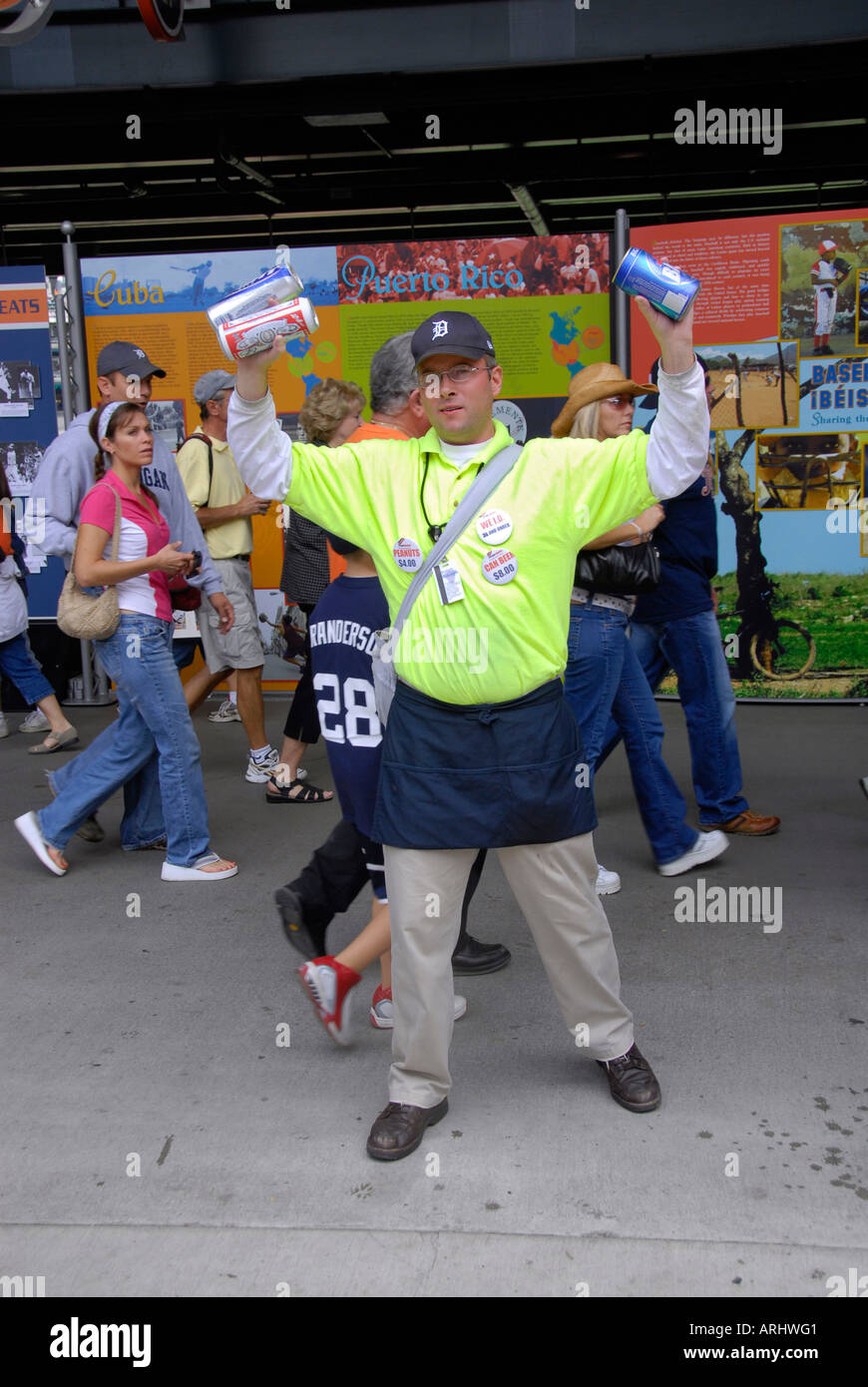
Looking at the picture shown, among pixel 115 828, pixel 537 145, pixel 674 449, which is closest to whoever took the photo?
pixel 674 449

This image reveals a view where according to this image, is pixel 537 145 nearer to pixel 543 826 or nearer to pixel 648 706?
pixel 648 706

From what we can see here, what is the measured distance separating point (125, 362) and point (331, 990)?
A: 9.49 ft

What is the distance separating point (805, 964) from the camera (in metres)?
3.85

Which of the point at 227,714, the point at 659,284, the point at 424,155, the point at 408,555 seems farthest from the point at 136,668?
the point at 424,155

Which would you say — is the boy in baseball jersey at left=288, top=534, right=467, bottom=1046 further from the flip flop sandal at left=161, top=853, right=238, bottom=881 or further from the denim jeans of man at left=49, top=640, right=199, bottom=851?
the denim jeans of man at left=49, top=640, right=199, bottom=851

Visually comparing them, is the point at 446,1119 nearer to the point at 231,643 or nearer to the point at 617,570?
the point at 617,570

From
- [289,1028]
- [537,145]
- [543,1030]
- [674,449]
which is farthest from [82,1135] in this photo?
[537,145]

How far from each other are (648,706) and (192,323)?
184 inches

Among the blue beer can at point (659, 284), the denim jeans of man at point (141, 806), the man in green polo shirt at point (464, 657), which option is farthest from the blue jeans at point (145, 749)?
the blue beer can at point (659, 284)

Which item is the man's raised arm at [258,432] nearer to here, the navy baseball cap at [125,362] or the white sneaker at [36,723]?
the navy baseball cap at [125,362]

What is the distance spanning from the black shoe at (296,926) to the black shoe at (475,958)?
0.54 meters

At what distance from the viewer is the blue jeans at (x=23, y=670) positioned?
6.95 metres

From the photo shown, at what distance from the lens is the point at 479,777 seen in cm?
278

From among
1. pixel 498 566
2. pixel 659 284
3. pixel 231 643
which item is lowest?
pixel 231 643
